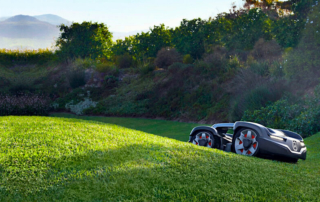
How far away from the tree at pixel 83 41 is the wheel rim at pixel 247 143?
22.2 m

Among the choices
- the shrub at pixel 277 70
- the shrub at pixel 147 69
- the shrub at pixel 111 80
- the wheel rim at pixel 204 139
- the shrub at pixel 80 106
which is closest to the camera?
the wheel rim at pixel 204 139

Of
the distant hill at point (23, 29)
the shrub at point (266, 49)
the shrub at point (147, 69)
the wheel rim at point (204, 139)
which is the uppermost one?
the distant hill at point (23, 29)

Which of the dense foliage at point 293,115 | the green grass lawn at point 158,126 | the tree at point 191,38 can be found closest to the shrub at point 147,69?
the tree at point 191,38

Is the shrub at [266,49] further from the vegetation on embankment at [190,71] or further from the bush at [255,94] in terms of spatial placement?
the bush at [255,94]

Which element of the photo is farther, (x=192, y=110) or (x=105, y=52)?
(x=105, y=52)

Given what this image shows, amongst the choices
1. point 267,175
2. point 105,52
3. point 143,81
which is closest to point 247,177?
point 267,175

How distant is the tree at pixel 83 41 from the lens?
25.7 meters

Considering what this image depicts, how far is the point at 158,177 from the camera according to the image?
3.36 meters

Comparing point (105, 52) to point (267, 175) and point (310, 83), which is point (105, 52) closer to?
point (310, 83)

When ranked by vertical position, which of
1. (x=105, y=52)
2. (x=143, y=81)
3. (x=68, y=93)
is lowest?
(x=68, y=93)

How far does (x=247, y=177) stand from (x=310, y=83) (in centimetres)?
1028

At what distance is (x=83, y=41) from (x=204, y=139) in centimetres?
2297

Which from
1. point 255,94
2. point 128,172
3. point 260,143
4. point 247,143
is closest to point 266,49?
point 255,94

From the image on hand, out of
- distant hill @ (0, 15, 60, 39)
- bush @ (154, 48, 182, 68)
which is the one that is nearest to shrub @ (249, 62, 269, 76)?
bush @ (154, 48, 182, 68)
